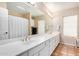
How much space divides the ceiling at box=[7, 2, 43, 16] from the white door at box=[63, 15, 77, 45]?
0.86 m

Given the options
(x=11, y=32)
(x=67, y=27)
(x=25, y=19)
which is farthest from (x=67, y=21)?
(x=11, y=32)

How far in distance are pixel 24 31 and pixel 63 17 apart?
120 centimetres

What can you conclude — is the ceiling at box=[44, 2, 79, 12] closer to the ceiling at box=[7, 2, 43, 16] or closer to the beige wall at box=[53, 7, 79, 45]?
the beige wall at box=[53, 7, 79, 45]

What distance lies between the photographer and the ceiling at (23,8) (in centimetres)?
205

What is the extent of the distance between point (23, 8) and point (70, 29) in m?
1.37

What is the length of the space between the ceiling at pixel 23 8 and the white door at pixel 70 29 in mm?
856

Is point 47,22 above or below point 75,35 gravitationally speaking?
above

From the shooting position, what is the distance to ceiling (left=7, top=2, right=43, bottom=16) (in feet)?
6.74

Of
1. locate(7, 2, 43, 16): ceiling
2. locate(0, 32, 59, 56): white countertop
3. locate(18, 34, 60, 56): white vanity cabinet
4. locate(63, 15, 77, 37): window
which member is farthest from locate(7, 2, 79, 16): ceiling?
locate(18, 34, 60, 56): white vanity cabinet

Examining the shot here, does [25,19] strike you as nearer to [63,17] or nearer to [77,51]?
[63,17]

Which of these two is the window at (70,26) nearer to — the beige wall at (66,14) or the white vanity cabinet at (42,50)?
the beige wall at (66,14)

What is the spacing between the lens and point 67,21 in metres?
2.71

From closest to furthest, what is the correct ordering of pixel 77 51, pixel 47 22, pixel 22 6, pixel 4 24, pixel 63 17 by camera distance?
pixel 4 24
pixel 22 6
pixel 77 51
pixel 63 17
pixel 47 22

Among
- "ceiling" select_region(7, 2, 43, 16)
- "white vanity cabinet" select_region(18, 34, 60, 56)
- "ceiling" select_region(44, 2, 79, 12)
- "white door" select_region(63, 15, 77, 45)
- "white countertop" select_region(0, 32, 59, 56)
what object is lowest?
"white vanity cabinet" select_region(18, 34, 60, 56)
